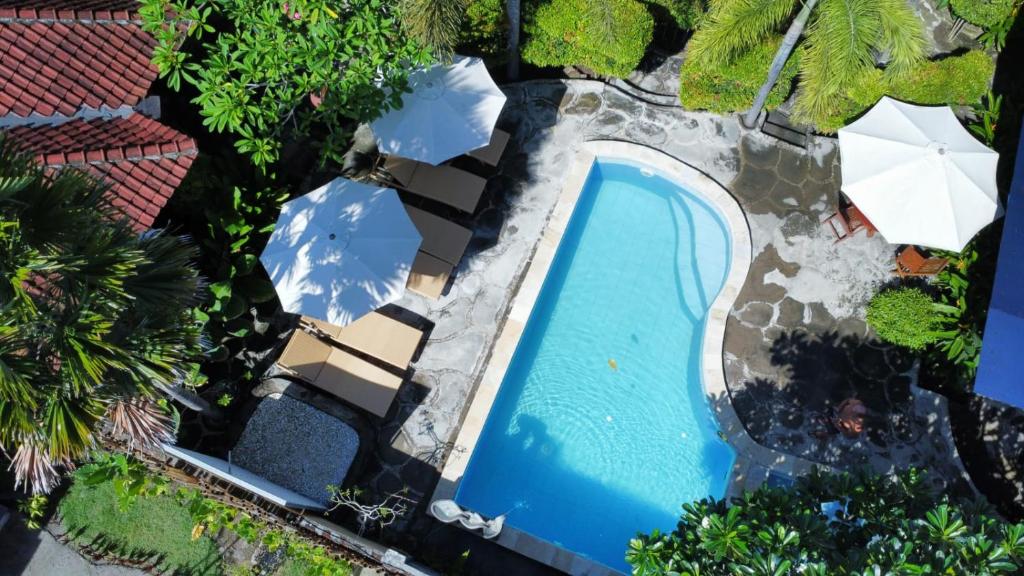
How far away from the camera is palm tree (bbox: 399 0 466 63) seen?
11.0 meters

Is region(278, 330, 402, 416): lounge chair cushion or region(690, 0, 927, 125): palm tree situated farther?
region(278, 330, 402, 416): lounge chair cushion

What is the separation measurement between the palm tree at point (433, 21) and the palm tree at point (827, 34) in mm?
4204

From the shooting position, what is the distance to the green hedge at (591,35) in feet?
42.6

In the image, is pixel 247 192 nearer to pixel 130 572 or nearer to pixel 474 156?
pixel 474 156

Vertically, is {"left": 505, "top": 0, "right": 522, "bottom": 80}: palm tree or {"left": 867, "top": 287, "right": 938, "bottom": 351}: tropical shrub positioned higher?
{"left": 505, "top": 0, "right": 522, "bottom": 80}: palm tree

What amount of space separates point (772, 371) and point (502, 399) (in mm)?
5313

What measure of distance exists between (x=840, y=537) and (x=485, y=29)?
10.9 m

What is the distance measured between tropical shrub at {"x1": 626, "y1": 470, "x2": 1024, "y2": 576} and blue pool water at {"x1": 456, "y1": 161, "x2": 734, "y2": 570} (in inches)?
154

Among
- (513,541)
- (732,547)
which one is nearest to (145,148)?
(513,541)

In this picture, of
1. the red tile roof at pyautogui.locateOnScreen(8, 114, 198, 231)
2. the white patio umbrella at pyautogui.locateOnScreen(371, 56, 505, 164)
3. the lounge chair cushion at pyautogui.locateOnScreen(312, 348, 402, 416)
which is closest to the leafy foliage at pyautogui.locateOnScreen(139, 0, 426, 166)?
the red tile roof at pyautogui.locateOnScreen(8, 114, 198, 231)

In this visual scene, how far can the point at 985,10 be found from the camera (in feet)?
46.4

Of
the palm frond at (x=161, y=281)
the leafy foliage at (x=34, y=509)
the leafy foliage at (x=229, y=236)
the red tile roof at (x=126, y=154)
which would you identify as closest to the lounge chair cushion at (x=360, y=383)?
the leafy foliage at (x=229, y=236)

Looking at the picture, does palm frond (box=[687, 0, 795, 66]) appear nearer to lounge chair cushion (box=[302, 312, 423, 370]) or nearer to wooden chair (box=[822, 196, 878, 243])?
wooden chair (box=[822, 196, 878, 243])

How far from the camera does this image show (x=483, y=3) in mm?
13289
